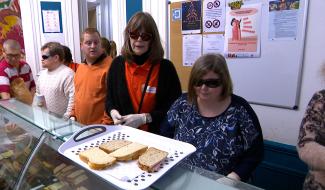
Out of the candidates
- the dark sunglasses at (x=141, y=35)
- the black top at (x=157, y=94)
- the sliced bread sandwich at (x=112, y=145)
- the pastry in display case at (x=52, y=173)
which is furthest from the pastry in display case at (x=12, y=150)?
the dark sunglasses at (x=141, y=35)

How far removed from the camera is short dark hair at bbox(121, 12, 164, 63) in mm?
1724

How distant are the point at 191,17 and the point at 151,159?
2457mm

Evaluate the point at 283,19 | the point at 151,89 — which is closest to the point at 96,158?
the point at 151,89

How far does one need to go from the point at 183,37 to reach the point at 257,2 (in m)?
0.94

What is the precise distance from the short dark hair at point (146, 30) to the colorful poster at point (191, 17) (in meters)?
1.32

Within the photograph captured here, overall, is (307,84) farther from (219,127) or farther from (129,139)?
(129,139)

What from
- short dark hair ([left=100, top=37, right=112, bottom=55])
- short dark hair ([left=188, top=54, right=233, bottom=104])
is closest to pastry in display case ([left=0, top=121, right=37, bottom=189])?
short dark hair ([left=188, top=54, right=233, bottom=104])

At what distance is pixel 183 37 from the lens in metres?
3.16

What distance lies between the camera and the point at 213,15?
2.85 m

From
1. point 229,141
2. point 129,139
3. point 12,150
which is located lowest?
point 12,150

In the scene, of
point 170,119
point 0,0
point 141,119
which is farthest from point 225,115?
point 0,0

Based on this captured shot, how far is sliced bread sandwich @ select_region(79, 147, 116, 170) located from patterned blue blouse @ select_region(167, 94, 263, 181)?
0.59m

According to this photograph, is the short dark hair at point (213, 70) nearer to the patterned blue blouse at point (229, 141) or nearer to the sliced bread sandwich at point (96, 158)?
the patterned blue blouse at point (229, 141)

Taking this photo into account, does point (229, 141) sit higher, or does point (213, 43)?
point (213, 43)
